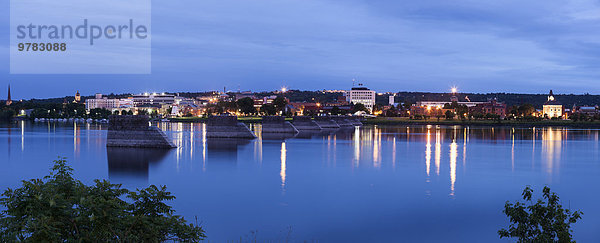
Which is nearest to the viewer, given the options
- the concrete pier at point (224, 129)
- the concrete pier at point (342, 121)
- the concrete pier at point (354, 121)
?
the concrete pier at point (224, 129)

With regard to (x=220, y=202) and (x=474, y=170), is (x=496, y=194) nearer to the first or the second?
(x=474, y=170)

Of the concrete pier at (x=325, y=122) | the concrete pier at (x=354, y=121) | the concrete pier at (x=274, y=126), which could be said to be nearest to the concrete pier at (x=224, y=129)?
the concrete pier at (x=274, y=126)

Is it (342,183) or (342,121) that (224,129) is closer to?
(342,183)

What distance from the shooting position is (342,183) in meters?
40.4

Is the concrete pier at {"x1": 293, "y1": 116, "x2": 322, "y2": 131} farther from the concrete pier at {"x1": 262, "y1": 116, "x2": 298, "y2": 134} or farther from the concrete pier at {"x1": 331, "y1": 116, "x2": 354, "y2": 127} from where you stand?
the concrete pier at {"x1": 331, "y1": 116, "x2": 354, "y2": 127}

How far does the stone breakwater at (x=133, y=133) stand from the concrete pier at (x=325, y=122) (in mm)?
88489

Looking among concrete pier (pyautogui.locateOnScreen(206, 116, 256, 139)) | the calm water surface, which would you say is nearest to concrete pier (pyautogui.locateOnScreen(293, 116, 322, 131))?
concrete pier (pyautogui.locateOnScreen(206, 116, 256, 139))

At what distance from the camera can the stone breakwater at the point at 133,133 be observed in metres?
61.8

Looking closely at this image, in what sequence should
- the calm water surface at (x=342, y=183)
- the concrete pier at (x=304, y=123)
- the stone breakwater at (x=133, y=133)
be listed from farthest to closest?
the concrete pier at (x=304, y=123) < the stone breakwater at (x=133, y=133) < the calm water surface at (x=342, y=183)

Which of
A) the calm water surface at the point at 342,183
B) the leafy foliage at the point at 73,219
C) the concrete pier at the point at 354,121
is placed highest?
the leafy foliage at the point at 73,219

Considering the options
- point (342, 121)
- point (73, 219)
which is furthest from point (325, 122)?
point (73, 219)

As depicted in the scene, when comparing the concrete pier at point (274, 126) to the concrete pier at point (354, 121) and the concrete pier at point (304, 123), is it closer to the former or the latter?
the concrete pier at point (304, 123)

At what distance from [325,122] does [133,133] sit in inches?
3721

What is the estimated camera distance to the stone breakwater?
203ft
